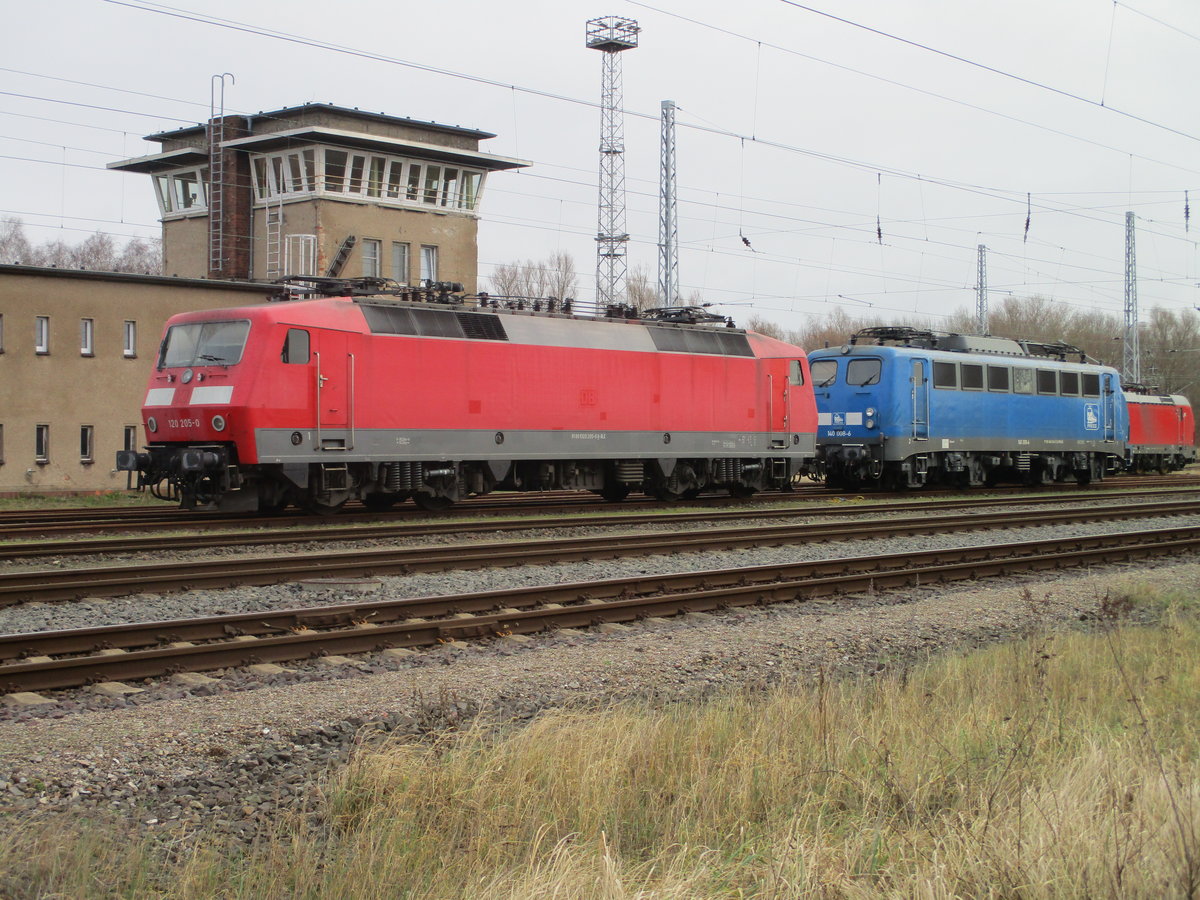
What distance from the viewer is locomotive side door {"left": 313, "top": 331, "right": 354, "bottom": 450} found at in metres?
18.5

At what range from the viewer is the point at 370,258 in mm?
42500

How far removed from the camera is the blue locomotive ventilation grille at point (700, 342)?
23859 mm

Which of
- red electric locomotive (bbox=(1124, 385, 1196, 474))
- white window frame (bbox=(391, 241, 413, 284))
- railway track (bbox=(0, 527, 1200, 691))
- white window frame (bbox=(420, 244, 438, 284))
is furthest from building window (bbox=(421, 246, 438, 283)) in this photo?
railway track (bbox=(0, 527, 1200, 691))

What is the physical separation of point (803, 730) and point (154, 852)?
376 cm

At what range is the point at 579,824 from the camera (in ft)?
18.7

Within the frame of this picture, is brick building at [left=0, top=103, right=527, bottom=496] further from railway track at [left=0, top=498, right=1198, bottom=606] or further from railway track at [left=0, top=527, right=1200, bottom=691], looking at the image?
railway track at [left=0, top=527, right=1200, bottom=691]

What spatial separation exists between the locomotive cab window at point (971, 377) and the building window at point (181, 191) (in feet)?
96.8

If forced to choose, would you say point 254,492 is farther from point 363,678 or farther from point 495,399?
point 363,678

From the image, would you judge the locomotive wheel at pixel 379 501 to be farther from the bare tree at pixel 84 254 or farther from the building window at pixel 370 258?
the bare tree at pixel 84 254

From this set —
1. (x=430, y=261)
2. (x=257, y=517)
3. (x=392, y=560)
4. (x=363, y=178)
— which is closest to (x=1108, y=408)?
(x=430, y=261)

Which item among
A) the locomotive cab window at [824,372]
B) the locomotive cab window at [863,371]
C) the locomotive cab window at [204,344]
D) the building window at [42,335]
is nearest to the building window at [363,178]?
the building window at [42,335]

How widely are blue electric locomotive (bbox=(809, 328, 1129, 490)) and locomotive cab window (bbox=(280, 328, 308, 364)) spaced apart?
568 inches

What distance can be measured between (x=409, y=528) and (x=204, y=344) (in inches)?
182

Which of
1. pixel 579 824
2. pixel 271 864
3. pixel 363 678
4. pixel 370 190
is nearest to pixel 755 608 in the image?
pixel 363 678
